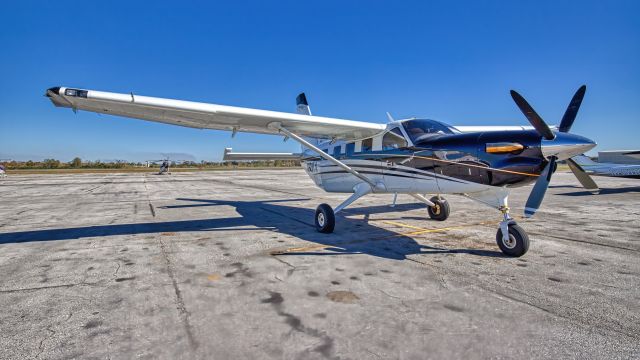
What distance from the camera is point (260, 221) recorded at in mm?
9297

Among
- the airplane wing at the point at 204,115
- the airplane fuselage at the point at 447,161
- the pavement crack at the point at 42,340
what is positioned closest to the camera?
the pavement crack at the point at 42,340

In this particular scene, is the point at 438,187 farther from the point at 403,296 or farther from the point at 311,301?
the point at 311,301

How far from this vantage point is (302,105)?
45.1 ft

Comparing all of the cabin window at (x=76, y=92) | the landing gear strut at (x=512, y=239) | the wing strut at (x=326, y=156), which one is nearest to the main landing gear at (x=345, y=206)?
the wing strut at (x=326, y=156)

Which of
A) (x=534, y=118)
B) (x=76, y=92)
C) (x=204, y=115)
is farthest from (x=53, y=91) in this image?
(x=534, y=118)

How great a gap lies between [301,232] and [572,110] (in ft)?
20.0

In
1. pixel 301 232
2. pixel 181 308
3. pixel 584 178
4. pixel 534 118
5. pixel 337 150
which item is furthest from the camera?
pixel 337 150

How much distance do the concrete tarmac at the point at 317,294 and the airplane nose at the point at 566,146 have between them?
178 cm

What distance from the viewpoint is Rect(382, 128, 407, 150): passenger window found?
7.25 meters

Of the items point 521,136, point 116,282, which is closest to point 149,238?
point 116,282

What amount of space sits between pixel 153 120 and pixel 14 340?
5.41 metres

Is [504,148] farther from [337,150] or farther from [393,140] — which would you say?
[337,150]

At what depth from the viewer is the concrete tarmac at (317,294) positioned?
2703mm

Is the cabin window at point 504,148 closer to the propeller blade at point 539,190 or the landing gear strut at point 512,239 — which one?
the propeller blade at point 539,190
